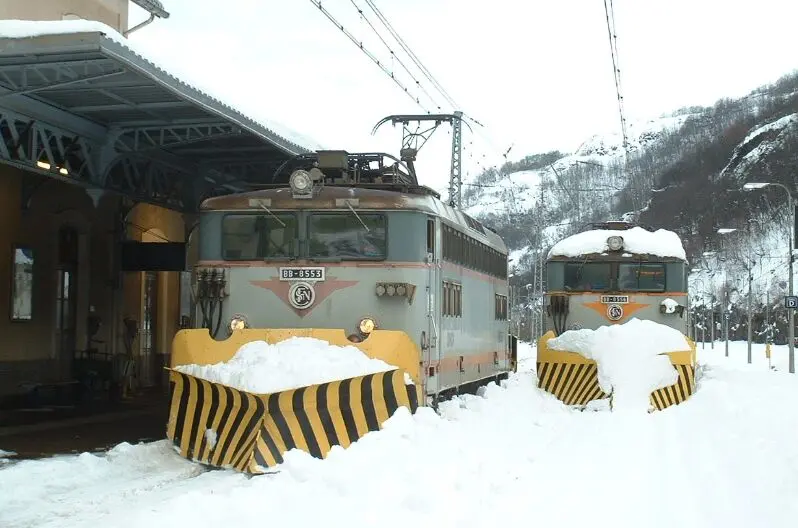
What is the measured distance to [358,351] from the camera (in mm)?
10625

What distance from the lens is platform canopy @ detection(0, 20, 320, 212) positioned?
1270cm

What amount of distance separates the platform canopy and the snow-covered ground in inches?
207

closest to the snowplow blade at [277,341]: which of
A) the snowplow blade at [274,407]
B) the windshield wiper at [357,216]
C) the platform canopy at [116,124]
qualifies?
the snowplow blade at [274,407]

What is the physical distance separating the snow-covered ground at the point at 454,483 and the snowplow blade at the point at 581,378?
268 centimetres

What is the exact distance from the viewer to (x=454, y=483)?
8531 millimetres

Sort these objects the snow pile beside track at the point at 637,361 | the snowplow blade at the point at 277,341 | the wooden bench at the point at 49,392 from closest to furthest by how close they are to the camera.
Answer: the snowplow blade at the point at 277,341
the snow pile beside track at the point at 637,361
the wooden bench at the point at 49,392

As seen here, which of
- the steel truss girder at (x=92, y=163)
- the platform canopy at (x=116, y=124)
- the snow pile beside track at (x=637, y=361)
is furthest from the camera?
the snow pile beside track at (x=637, y=361)

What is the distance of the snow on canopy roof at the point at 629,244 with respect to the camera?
18281mm

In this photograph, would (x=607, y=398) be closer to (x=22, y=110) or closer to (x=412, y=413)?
(x=412, y=413)

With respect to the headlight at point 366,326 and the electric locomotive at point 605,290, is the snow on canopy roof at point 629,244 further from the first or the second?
the headlight at point 366,326

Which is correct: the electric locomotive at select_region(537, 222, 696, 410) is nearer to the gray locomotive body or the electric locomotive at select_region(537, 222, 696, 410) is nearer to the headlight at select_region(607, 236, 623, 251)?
the headlight at select_region(607, 236, 623, 251)

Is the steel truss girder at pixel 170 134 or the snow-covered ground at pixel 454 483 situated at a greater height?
the steel truss girder at pixel 170 134

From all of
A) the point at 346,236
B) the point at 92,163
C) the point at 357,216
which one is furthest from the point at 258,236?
the point at 92,163

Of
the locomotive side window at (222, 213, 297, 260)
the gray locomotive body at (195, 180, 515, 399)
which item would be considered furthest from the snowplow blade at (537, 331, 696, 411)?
the locomotive side window at (222, 213, 297, 260)
